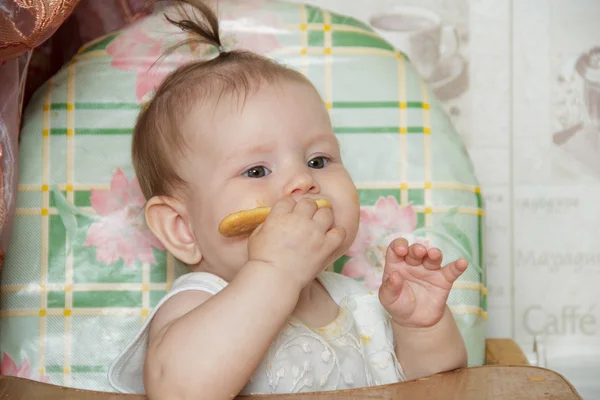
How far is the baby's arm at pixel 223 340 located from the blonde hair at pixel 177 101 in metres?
0.23

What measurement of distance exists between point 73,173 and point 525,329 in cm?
97

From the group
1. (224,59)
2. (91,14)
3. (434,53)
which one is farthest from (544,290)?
(91,14)

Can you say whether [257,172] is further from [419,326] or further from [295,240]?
[419,326]

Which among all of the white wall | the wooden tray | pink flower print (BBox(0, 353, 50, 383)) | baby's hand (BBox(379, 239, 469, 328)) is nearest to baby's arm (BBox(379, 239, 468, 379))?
baby's hand (BBox(379, 239, 469, 328))

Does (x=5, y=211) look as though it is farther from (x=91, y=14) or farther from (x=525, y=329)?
(x=525, y=329)

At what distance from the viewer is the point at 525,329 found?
5.16ft

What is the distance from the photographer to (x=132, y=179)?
111 centimetres

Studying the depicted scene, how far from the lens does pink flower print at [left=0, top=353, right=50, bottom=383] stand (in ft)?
3.45

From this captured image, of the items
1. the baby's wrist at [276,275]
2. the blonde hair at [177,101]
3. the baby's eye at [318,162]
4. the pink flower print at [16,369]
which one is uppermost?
the blonde hair at [177,101]

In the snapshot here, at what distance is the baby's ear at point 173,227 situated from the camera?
958 millimetres

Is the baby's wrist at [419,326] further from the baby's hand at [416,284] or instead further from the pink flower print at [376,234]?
the pink flower print at [376,234]

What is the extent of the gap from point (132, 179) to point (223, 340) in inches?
17.5

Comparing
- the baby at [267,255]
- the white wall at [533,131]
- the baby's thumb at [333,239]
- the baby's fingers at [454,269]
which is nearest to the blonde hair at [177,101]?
the baby at [267,255]

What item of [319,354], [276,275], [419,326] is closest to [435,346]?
[419,326]
